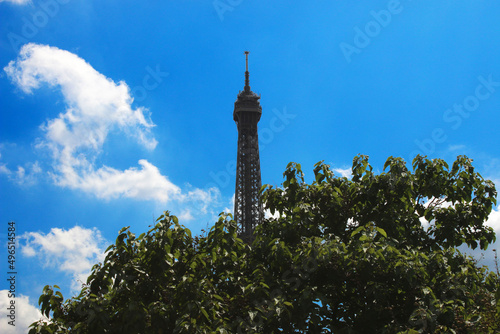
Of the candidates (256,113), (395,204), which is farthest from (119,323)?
(256,113)

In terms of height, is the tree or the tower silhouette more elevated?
the tower silhouette

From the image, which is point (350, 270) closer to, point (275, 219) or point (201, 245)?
point (275, 219)

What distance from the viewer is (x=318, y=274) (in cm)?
1285

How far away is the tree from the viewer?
11242 millimetres

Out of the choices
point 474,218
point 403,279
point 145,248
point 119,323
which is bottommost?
point 119,323

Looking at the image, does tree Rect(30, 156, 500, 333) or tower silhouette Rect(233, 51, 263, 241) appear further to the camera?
tower silhouette Rect(233, 51, 263, 241)

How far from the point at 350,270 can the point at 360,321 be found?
55.1 inches

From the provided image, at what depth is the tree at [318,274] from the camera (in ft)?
36.9

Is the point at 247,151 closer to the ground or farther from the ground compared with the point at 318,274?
farther from the ground

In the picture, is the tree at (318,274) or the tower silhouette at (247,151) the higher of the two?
the tower silhouette at (247,151)

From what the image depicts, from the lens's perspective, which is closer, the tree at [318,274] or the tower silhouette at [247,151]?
the tree at [318,274]

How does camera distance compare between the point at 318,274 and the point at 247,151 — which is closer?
the point at 318,274

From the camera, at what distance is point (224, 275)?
13977 mm

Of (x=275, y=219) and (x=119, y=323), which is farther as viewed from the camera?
(x=275, y=219)
